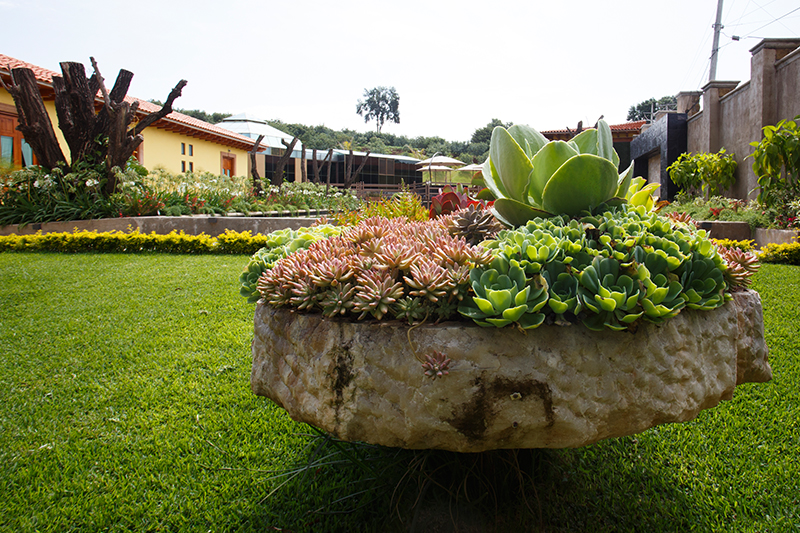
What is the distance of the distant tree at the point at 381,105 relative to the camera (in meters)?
69.6

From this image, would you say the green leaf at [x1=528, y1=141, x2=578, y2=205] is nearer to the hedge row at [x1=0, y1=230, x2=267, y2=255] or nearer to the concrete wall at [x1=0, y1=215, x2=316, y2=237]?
the hedge row at [x1=0, y1=230, x2=267, y2=255]

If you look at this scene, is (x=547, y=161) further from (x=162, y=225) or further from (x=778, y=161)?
(x=162, y=225)

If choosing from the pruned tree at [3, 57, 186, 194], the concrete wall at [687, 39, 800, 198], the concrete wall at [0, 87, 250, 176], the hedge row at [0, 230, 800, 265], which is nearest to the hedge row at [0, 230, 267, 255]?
the hedge row at [0, 230, 800, 265]

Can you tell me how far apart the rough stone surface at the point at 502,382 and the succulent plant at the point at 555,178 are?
474 mm

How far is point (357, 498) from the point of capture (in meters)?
1.55

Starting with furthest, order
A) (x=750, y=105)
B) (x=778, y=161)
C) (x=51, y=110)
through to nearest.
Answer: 1. (x=51, y=110)
2. (x=750, y=105)
3. (x=778, y=161)

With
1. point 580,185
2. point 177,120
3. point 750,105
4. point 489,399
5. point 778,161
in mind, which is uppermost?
point 177,120

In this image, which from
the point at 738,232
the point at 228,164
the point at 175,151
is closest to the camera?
the point at 738,232

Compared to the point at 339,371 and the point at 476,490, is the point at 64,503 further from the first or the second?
the point at 476,490

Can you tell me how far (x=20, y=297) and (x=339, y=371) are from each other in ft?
14.1

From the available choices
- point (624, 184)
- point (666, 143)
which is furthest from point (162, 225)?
point (666, 143)

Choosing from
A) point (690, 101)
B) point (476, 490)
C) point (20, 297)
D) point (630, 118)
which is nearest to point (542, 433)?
point (476, 490)

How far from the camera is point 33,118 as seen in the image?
8484 millimetres

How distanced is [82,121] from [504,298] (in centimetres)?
1081
